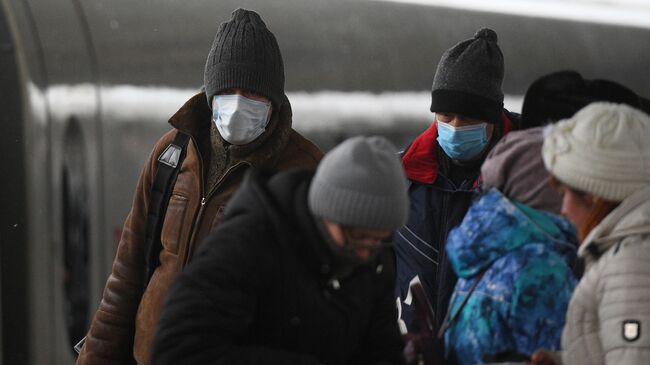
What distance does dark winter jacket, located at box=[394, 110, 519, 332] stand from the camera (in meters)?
3.64

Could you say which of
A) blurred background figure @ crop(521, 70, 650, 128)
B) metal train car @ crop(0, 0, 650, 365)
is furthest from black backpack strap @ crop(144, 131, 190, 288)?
metal train car @ crop(0, 0, 650, 365)

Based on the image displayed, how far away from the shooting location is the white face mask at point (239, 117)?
3.34 m

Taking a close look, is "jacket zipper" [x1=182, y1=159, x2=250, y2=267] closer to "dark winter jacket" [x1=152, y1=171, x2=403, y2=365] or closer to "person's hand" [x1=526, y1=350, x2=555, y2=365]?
"dark winter jacket" [x1=152, y1=171, x2=403, y2=365]

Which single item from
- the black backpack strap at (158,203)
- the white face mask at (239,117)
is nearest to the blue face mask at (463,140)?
the white face mask at (239,117)

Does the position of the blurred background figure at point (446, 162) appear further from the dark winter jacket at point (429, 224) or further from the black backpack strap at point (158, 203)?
the black backpack strap at point (158, 203)

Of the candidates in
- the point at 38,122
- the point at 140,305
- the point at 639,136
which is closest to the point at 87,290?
the point at 38,122

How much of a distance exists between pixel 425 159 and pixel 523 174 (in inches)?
39.9

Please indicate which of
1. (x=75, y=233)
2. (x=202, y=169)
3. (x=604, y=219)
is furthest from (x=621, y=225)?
(x=75, y=233)

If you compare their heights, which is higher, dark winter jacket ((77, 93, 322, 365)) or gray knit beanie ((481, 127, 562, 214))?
gray knit beanie ((481, 127, 562, 214))

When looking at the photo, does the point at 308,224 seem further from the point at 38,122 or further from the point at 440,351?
the point at 38,122

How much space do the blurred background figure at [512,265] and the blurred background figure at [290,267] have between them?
0.96ft

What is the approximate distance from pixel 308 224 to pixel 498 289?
19.7 inches

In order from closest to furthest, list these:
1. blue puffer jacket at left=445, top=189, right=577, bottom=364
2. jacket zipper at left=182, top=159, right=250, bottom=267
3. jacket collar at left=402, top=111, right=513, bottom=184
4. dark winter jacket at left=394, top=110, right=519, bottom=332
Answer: blue puffer jacket at left=445, top=189, right=577, bottom=364
jacket zipper at left=182, top=159, right=250, bottom=267
dark winter jacket at left=394, top=110, right=519, bottom=332
jacket collar at left=402, top=111, right=513, bottom=184

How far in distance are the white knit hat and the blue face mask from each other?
0.97 meters
